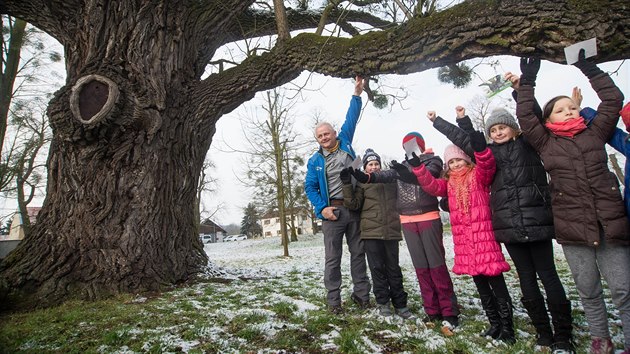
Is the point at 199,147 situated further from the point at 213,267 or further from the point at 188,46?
the point at 213,267

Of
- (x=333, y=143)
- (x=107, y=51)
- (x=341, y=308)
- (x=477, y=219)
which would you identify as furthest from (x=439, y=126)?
(x=107, y=51)

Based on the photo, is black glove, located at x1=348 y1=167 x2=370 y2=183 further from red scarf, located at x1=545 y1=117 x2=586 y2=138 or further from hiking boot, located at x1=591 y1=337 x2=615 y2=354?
hiking boot, located at x1=591 y1=337 x2=615 y2=354

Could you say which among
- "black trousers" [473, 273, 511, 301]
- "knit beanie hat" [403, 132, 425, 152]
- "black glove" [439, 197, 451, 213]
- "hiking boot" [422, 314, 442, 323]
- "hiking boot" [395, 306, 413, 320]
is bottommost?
"hiking boot" [422, 314, 442, 323]

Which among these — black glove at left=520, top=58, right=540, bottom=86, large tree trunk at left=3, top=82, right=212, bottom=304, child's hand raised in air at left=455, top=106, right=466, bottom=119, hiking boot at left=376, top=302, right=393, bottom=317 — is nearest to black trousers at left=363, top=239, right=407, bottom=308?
hiking boot at left=376, top=302, right=393, bottom=317

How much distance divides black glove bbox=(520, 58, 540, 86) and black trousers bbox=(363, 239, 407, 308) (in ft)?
5.68

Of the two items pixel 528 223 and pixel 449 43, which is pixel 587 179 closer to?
pixel 528 223

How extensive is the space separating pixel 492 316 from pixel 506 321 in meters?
0.10

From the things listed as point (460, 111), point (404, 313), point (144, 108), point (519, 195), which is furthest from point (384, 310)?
point (144, 108)

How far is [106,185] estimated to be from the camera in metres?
3.96

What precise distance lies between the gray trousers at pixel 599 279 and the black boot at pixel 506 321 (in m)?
0.48

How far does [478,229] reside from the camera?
2723 mm

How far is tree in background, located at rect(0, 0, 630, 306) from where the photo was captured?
3.43 m

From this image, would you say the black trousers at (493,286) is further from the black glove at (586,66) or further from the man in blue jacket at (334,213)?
the black glove at (586,66)

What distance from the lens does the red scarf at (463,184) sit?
9.23 feet
